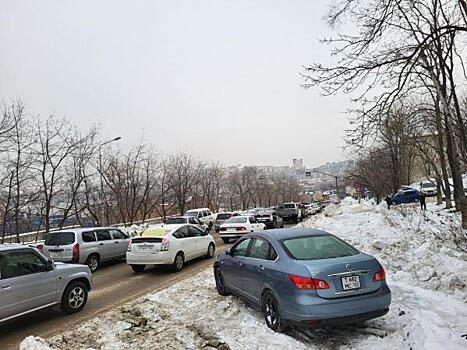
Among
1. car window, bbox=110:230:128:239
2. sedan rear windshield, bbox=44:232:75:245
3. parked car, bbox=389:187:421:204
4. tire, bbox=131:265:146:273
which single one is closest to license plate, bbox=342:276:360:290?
tire, bbox=131:265:146:273

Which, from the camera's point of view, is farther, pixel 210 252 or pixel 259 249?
pixel 210 252

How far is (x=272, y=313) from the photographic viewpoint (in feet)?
18.4

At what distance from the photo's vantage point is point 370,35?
9.64 m

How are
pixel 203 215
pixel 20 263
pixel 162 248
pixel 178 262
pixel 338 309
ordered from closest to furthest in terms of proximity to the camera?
pixel 338 309, pixel 20 263, pixel 162 248, pixel 178 262, pixel 203 215

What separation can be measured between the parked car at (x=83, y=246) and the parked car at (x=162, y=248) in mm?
1723

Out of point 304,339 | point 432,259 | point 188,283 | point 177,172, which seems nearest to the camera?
point 304,339

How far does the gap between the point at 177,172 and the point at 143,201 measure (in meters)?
8.37

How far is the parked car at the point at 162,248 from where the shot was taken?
1170 cm

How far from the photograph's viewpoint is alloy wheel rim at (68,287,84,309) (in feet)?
24.7

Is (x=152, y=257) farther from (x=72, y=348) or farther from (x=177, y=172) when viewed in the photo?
(x=177, y=172)

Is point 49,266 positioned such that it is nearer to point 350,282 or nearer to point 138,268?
point 350,282

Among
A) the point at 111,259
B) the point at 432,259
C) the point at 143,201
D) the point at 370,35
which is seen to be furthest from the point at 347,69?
the point at 143,201

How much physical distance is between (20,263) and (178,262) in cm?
601

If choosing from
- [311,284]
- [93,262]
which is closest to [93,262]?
[93,262]
